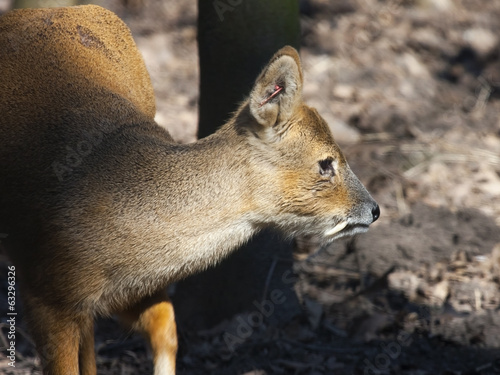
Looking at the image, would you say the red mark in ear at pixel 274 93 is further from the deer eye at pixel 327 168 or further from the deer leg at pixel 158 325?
the deer leg at pixel 158 325

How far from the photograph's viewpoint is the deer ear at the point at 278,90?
146 inches

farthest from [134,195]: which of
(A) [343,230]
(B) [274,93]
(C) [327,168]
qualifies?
(A) [343,230]

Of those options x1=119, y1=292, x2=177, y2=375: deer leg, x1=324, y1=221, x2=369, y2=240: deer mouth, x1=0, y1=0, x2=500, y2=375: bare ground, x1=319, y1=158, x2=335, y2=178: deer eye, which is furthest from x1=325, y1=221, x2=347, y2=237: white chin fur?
x1=0, y1=0, x2=500, y2=375: bare ground

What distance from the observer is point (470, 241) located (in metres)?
6.17

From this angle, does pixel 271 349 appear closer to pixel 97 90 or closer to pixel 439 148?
pixel 97 90

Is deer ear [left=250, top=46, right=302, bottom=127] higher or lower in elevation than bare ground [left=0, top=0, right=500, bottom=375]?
higher

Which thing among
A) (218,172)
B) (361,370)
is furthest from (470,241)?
(218,172)

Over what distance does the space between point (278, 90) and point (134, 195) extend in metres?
0.90

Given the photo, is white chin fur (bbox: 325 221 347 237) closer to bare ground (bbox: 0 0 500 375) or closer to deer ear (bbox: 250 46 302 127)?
deer ear (bbox: 250 46 302 127)

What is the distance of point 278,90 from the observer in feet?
12.5

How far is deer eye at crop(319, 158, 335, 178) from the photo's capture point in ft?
13.3

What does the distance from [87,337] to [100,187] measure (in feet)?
2.87

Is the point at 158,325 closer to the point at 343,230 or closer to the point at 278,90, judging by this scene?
the point at 343,230

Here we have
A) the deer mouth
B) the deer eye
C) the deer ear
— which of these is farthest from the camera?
the deer mouth
